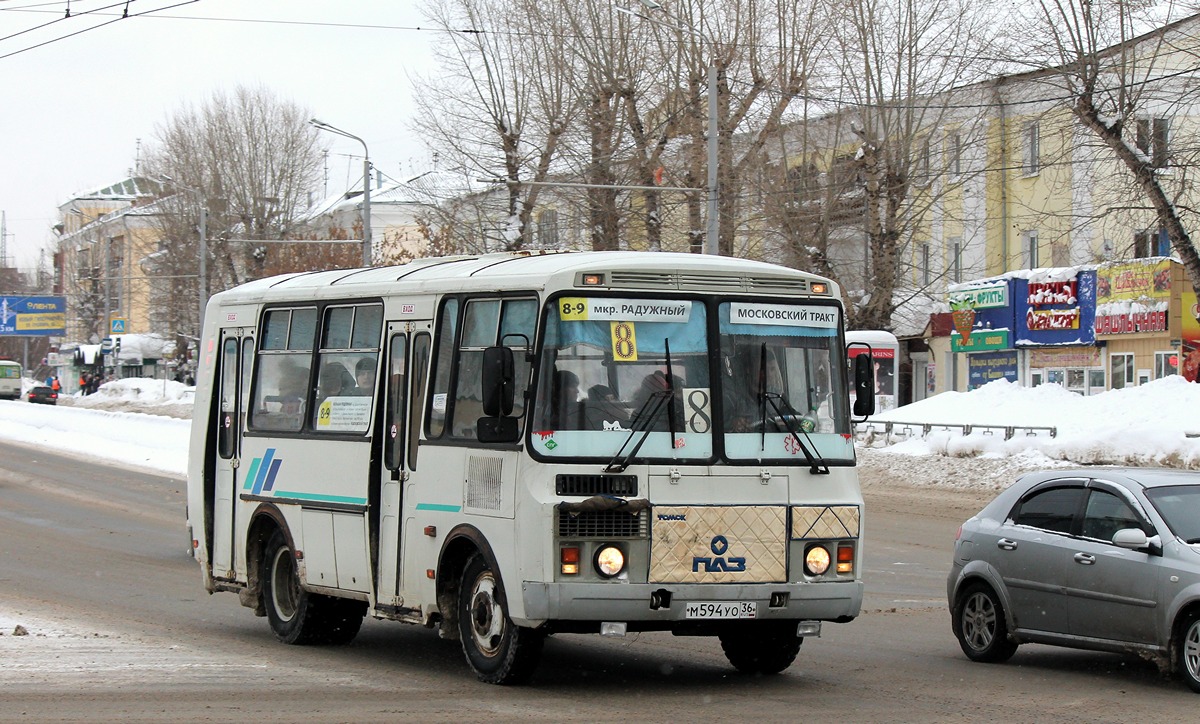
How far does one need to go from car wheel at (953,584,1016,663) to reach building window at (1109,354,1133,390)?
29233mm

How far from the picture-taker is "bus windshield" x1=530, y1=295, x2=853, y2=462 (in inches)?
365

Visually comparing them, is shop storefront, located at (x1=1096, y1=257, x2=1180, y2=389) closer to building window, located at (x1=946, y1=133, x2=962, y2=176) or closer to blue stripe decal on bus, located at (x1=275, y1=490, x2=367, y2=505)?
building window, located at (x1=946, y1=133, x2=962, y2=176)

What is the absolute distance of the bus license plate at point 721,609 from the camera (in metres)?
9.26

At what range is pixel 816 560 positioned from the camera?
959 cm

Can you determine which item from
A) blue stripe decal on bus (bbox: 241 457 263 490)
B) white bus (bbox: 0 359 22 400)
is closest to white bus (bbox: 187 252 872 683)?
blue stripe decal on bus (bbox: 241 457 263 490)

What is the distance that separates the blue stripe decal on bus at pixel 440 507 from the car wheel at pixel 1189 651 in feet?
14.8

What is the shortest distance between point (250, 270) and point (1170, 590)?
65.4 metres

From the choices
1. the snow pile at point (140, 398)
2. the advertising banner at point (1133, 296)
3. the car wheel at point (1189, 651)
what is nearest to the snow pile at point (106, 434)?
the snow pile at point (140, 398)

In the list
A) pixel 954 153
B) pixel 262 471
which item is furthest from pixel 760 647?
pixel 954 153

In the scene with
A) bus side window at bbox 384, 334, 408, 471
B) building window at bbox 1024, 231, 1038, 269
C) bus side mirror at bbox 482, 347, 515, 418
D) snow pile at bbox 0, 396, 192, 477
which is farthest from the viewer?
building window at bbox 1024, 231, 1038, 269

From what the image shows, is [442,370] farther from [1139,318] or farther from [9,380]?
[9,380]

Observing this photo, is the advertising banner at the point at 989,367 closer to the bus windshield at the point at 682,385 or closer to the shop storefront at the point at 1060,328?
the shop storefront at the point at 1060,328

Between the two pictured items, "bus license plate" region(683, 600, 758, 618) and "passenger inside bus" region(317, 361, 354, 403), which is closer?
"bus license plate" region(683, 600, 758, 618)

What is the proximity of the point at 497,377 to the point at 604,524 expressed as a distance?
41.7 inches
